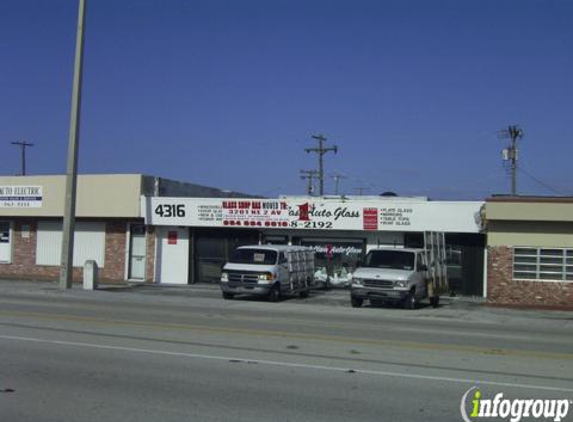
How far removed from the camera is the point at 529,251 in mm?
26516

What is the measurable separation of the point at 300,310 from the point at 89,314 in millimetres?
6183

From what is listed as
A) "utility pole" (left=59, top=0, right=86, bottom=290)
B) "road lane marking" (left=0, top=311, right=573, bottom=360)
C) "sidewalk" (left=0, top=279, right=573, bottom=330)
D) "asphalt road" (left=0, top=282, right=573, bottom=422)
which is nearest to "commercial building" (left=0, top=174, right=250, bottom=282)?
"sidewalk" (left=0, top=279, right=573, bottom=330)

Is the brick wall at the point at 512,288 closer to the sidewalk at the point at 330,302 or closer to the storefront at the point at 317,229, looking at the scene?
the sidewalk at the point at 330,302

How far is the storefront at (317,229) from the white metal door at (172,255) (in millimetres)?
44

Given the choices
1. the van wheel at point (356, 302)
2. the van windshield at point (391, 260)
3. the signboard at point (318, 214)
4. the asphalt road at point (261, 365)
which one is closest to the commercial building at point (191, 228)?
the signboard at point (318, 214)

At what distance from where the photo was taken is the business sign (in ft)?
112

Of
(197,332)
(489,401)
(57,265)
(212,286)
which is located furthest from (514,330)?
(57,265)

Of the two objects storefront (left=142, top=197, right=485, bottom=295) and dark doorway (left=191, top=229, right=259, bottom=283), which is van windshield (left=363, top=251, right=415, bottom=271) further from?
dark doorway (left=191, top=229, right=259, bottom=283)

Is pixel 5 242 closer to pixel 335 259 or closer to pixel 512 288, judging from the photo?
pixel 335 259

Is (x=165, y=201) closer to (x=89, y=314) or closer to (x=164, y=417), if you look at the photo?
(x=89, y=314)

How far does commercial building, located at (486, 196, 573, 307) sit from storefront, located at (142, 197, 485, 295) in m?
1.17

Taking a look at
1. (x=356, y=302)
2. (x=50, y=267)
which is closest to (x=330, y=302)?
(x=356, y=302)

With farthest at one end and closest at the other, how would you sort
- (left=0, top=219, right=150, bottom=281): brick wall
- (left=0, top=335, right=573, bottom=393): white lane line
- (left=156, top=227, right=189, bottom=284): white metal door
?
(left=0, top=219, right=150, bottom=281): brick wall < (left=156, top=227, right=189, bottom=284): white metal door < (left=0, top=335, right=573, bottom=393): white lane line

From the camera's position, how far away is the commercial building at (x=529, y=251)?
26031 millimetres
